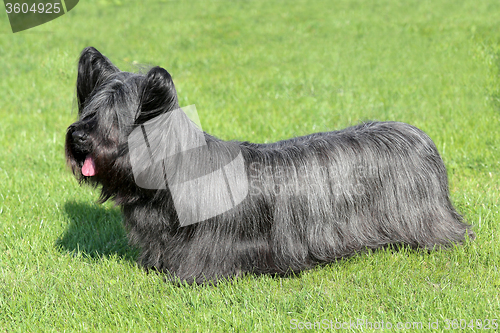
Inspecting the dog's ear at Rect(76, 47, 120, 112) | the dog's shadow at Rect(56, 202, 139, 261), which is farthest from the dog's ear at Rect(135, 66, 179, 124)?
the dog's shadow at Rect(56, 202, 139, 261)

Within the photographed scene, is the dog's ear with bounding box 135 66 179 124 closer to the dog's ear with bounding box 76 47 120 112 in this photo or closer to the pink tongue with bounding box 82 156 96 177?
the pink tongue with bounding box 82 156 96 177

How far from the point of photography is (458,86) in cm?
920

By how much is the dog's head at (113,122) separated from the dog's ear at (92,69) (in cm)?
20

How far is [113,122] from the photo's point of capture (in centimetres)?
313

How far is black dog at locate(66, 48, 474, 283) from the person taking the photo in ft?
10.4

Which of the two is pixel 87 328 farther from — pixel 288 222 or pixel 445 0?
pixel 445 0

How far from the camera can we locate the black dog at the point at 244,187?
125 inches

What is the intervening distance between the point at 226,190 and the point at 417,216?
168 centimetres

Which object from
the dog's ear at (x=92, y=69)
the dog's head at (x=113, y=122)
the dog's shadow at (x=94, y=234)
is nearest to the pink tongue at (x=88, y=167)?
the dog's head at (x=113, y=122)

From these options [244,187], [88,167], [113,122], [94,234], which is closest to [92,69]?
[113,122]

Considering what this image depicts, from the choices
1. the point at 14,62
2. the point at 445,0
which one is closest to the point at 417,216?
the point at 14,62

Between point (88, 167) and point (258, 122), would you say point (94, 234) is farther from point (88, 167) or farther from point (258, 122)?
point (258, 122)

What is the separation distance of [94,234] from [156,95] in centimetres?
238

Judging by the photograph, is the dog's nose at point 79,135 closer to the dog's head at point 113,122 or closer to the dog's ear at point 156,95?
the dog's head at point 113,122
